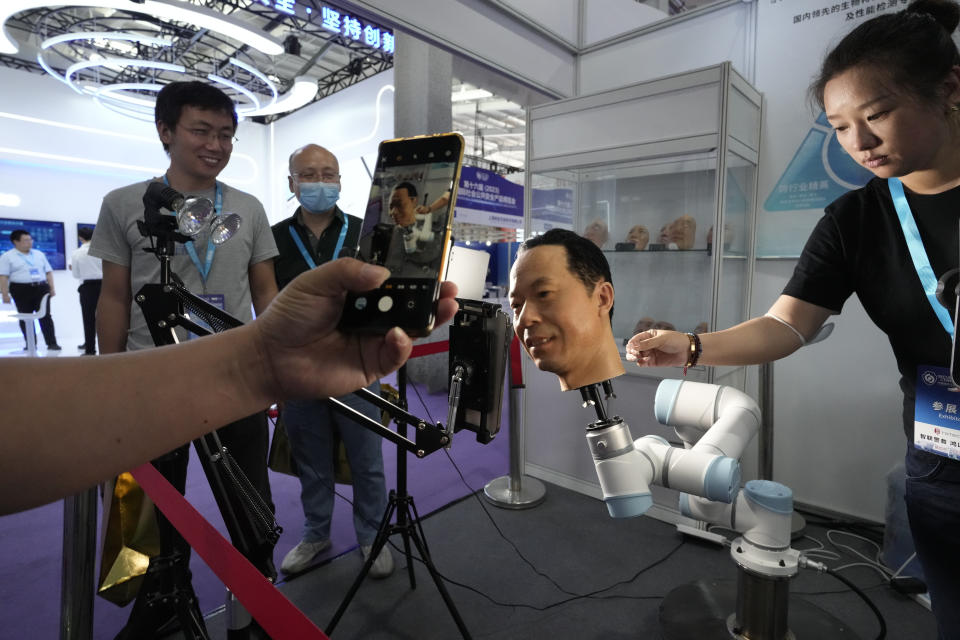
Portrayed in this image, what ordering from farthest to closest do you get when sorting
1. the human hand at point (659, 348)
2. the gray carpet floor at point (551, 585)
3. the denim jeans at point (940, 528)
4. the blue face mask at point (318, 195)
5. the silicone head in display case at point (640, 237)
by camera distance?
the silicone head in display case at point (640, 237) < the blue face mask at point (318, 195) < the gray carpet floor at point (551, 585) < the human hand at point (659, 348) < the denim jeans at point (940, 528)

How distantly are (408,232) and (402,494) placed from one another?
1.97m

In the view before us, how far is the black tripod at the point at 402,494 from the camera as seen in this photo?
0.99m

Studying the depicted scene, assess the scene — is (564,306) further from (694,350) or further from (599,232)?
(599,232)

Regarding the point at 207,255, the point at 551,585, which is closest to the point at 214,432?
the point at 207,255

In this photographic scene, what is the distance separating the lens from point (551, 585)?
2.79 m

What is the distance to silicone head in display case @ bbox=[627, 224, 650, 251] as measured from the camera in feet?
11.5

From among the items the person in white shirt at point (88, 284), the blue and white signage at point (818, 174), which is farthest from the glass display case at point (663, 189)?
the person in white shirt at point (88, 284)

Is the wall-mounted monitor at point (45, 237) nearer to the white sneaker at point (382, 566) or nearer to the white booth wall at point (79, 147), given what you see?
the white booth wall at point (79, 147)

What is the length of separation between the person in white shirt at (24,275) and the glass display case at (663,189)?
947 centimetres

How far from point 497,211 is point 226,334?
184 inches

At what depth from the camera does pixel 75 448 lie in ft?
1.98

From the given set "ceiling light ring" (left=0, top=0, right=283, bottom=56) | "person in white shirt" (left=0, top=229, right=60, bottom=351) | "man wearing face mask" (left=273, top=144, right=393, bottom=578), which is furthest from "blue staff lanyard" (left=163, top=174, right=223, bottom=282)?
"person in white shirt" (left=0, top=229, right=60, bottom=351)

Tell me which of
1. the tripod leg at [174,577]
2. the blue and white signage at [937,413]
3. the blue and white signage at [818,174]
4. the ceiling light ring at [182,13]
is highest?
the ceiling light ring at [182,13]

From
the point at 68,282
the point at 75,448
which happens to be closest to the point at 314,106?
the point at 68,282
